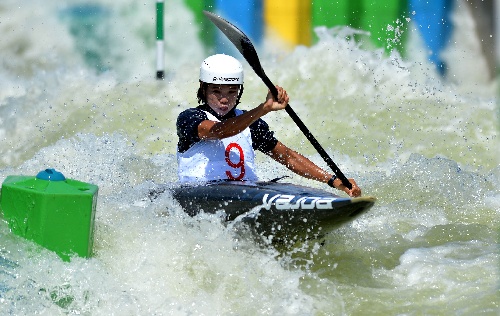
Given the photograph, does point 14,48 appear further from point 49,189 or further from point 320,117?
point 49,189

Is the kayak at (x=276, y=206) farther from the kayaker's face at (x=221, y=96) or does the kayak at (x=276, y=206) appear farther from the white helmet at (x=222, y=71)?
the white helmet at (x=222, y=71)

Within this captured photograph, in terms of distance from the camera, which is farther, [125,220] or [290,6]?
[290,6]

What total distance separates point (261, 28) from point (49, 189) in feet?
→ 19.5

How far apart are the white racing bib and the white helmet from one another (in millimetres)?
210

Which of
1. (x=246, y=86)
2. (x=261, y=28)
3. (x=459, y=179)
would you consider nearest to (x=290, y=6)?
(x=261, y=28)

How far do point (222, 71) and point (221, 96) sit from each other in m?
0.16

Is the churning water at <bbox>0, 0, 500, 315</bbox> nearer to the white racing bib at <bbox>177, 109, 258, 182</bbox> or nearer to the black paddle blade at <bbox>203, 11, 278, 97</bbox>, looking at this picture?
the white racing bib at <bbox>177, 109, 258, 182</bbox>

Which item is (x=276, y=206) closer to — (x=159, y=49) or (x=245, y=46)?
(x=245, y=46)

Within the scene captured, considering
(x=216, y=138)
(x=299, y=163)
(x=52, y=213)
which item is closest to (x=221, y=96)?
(x=216, y=138)

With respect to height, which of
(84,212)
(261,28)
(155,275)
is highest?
(261,28)

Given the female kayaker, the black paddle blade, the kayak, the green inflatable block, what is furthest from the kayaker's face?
the green inflatable block

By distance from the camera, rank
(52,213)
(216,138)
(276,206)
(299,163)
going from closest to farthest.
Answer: (52,213) < (276,206) < (216,138) < (299,163)

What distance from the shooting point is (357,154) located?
761cm

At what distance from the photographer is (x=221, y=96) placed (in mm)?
4660
